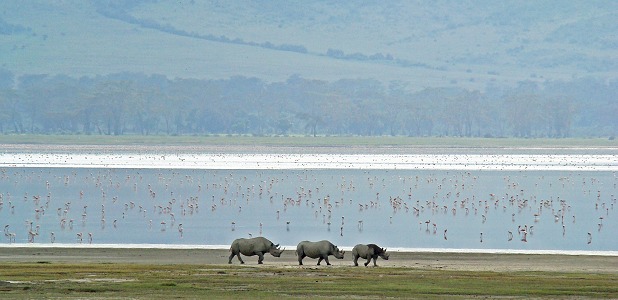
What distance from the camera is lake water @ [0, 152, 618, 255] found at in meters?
40.5

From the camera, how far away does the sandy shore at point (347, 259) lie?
28547mm

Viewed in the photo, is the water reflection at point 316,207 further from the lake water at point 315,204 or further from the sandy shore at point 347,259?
the sandy shore at point 347,259

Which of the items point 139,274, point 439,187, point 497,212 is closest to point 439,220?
point 497,212

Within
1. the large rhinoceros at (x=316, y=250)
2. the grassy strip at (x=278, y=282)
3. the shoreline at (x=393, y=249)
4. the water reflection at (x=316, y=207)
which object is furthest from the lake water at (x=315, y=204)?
the grassy strip at (x=278, y=282)

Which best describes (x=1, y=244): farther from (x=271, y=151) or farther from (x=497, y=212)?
(x=271, y=151)

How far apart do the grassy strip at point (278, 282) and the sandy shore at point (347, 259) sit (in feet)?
6.40

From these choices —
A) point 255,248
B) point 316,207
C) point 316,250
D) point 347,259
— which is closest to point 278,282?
point 316,250

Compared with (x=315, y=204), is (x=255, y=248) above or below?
below

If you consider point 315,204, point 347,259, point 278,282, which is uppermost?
point 315,204

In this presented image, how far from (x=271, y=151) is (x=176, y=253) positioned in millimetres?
94121

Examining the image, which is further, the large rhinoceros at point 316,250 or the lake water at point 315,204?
the lake water at point 315,204

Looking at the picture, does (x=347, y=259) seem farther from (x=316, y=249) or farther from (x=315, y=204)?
(x=315, y=204)

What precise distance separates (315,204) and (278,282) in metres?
32.0

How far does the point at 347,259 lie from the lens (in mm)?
30719
